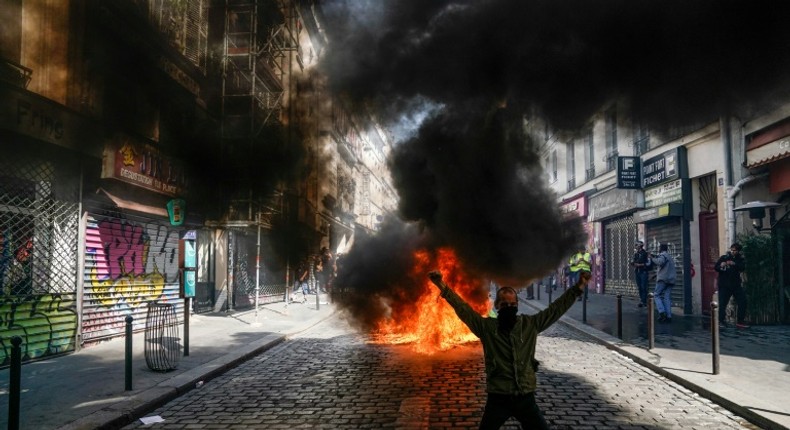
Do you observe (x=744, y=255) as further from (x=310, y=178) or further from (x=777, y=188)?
(x=310, y=178)

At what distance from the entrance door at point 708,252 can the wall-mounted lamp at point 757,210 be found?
2.19 meters

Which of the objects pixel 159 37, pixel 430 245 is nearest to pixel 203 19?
pixel 159 37

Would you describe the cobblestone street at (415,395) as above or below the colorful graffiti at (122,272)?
below

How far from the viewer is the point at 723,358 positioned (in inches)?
299

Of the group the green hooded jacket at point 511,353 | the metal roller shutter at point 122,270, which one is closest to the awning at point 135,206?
the metal roller shutter at point 122,270

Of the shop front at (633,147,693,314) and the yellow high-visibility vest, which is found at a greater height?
the shop front at (633,147,693,314)

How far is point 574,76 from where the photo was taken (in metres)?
7.45

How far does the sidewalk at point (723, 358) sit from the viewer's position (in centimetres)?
531

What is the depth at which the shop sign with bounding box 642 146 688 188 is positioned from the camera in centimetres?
1506

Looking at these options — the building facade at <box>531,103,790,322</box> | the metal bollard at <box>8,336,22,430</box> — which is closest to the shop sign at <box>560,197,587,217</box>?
the building facade at <box>531,103,790,322</box>

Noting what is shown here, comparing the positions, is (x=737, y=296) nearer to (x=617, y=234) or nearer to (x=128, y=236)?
(x=617, y=234)

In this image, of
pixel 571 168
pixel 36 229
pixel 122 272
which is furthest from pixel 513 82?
pixel 571 168

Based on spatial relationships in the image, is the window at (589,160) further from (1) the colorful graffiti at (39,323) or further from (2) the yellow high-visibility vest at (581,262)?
(1) the colorful graffiti at (39,323)

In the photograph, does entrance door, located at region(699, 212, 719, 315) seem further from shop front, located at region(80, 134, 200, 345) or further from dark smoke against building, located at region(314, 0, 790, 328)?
shop front, located at region(80, 134, 200, 345)
